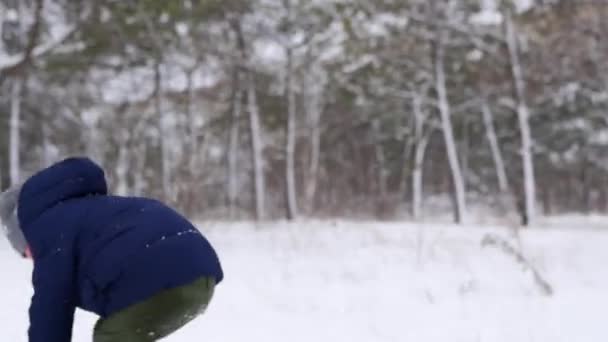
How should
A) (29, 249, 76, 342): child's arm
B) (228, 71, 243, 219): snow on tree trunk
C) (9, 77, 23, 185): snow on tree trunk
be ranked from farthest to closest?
1. (228, 71, 243, 219): snow on tree trunk
2. (9, 77, 23, 185): snow on tree trunk
3. (29, 249, 76, 342): child's arm

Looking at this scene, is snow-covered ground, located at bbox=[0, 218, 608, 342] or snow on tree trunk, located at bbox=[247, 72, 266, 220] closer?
snow-covered ground, located at bbox=[0, 218, 608, 342]

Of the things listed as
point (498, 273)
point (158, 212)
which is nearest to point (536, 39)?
point (498, 273)

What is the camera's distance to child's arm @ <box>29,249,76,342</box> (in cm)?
190

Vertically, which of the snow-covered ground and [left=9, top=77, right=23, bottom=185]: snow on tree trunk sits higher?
[left=9, top=77, right=23, bottom=185]: snow on tree trunk

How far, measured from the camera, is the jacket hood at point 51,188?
1950 millimetres

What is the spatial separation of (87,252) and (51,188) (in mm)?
218

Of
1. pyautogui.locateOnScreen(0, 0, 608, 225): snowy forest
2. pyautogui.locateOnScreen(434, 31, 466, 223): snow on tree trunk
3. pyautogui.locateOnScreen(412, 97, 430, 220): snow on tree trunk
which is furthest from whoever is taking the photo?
pyautogui.locateOnScreen(412, 97, 430, 220): snow on tree trunk

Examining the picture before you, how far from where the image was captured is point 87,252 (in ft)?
6.28

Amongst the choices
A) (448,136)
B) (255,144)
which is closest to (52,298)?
(255,144)

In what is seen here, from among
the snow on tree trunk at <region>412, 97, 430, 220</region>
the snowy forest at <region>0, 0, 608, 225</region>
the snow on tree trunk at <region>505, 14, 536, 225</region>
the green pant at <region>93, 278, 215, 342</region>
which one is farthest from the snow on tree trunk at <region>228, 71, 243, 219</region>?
the green pant at <region>93, 278, 215, 342</region>

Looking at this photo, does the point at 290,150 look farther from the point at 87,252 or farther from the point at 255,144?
the point at 87,252

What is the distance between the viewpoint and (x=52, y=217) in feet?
6.32

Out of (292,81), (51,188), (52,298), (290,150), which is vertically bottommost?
(290,150)

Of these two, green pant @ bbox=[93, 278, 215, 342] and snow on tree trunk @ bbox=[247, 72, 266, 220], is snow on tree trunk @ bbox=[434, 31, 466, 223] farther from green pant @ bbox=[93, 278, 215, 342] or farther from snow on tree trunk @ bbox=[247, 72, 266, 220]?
green pant @ bbox=[93, 278, 215, 342]
